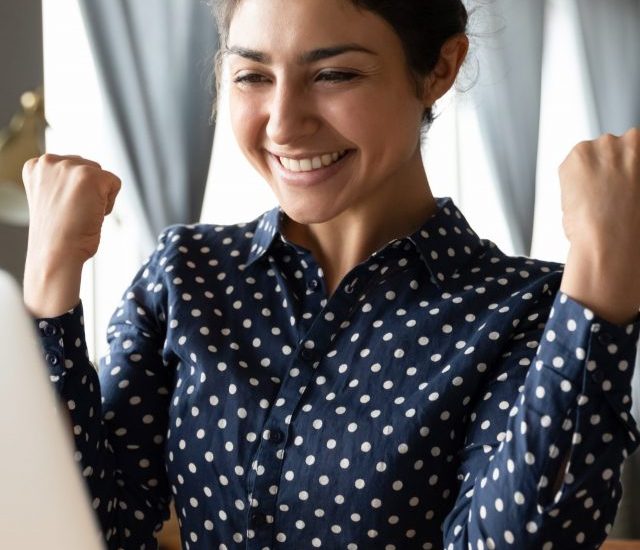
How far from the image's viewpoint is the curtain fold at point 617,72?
3.56 metres

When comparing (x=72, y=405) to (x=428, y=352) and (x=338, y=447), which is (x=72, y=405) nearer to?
(x=338, y=447)

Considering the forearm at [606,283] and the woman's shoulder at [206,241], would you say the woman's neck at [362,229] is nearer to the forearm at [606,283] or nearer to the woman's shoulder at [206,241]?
the woman's shoulder at [206,241]

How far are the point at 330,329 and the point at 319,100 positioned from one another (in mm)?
289

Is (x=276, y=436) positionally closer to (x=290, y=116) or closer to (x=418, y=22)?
(x=290, y=116)

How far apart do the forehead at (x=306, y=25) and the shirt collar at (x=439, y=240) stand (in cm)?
27

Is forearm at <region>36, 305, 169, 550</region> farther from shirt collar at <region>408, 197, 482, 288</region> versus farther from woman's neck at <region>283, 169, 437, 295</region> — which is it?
shirt collar at <region>408, 197, 482, 288</region>

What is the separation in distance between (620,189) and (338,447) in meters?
0.44

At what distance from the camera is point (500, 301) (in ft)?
4.26

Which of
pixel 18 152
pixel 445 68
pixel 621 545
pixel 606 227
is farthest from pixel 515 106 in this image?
pixel 606 227

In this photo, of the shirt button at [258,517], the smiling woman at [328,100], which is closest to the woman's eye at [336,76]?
the smiling woman at [328,100]

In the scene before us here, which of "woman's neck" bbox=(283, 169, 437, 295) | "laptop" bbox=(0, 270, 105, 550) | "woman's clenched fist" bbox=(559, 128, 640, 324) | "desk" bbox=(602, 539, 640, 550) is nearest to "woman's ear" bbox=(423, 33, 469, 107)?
"woman's neck" bbox=(283, 169, 437, 295)

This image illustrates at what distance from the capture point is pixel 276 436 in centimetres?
126

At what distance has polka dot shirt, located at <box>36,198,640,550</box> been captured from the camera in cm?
106

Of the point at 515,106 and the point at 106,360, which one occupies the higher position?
the point at 515,106
